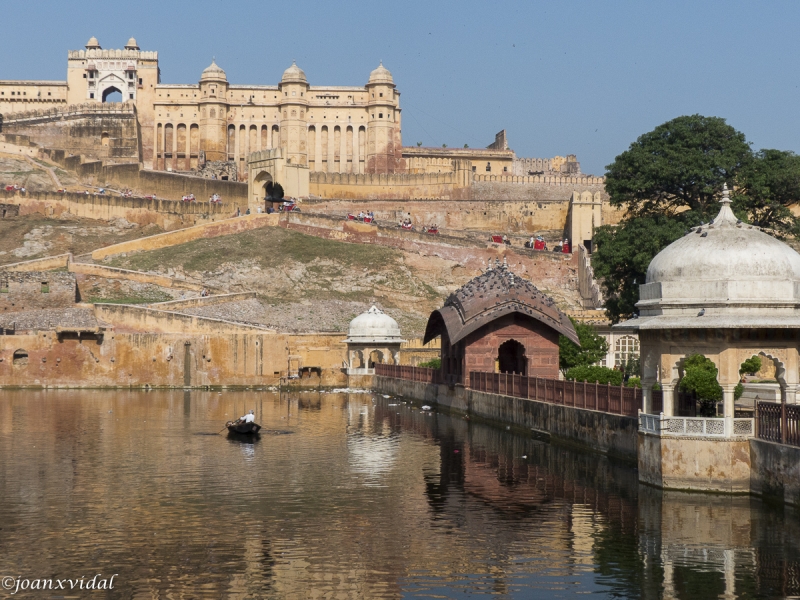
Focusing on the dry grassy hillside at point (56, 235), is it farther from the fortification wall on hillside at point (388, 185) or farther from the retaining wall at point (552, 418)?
the retaining wall at point (552, 418)

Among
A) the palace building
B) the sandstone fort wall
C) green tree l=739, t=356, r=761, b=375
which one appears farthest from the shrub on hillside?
the palace building

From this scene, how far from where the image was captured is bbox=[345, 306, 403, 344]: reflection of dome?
147 ft

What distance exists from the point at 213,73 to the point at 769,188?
2202 inches

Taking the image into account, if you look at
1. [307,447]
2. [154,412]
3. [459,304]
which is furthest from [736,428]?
[154,412]

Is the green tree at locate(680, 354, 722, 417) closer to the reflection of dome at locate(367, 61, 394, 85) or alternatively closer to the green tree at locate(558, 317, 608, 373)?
the green tree at locate(558, 317, 608, 373)

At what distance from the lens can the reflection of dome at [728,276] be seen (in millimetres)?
15469

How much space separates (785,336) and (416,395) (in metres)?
22.6

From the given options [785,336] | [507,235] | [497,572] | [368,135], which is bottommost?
[497,572]

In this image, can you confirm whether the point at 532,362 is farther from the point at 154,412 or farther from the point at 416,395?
the point at 154,412

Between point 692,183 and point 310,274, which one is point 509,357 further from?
point 310,274

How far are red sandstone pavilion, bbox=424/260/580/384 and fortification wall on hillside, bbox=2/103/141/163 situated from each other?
5302cm

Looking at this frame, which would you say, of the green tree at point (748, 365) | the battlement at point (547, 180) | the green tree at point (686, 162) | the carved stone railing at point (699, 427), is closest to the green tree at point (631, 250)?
the green tree at point (686, 162)

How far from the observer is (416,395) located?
37.5 metres

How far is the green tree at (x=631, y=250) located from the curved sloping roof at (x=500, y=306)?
270 inches
